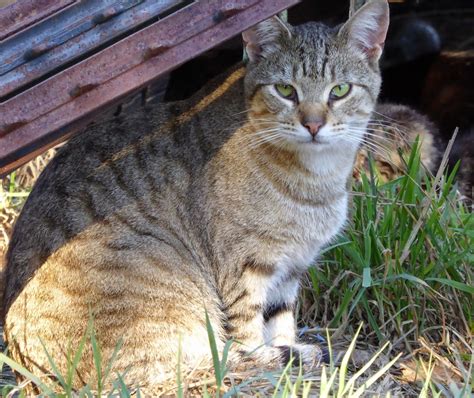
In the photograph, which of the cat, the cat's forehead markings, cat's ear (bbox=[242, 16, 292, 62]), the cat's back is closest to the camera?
the cat

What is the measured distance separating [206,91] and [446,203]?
133 cm

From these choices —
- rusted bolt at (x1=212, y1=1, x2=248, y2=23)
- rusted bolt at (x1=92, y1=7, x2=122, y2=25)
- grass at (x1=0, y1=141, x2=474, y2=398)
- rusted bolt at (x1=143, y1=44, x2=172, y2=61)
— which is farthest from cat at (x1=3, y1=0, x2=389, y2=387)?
rusted bolt at (x1=92, y1=7, x2=122, y2=25)

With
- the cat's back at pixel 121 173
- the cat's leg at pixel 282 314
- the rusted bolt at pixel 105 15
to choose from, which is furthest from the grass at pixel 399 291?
the rusted bolt at pixel 105 15

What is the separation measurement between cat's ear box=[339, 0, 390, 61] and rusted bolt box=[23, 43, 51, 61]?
144 centimetres

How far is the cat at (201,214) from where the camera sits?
3564 millimetres

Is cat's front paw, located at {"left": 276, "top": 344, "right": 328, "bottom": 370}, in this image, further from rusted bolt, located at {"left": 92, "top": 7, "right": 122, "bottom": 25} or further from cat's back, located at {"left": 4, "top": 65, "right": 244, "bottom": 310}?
rusted bolt, located at {"left": 92, "top": 7, "right": 122, "bottom": 25}

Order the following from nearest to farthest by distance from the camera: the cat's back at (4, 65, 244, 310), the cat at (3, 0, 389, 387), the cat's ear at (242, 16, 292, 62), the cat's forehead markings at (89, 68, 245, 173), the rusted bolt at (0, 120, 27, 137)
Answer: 1. the rusted bolt at (0, 120, 27, 137)
2. the cat at (3, 0, 389, 387)
3. the cat's back at (4, 65, 244, 310)
4. the cat's ear at (242, 16, 292, 62)
5. the cat's forehead markings at (89, 68, 245, 173)

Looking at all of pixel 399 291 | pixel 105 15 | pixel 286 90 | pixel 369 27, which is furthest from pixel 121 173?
pixel 399 291

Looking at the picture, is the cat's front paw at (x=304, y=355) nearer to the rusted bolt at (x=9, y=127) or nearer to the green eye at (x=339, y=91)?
the green eye at (x=339, y=91)

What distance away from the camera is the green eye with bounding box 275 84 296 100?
3.73 metres

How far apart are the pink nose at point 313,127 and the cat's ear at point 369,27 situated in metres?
0.49

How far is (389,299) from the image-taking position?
13.6 ft

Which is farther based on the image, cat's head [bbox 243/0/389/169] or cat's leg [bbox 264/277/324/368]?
cat's leg [bbox 264/277/324/368]

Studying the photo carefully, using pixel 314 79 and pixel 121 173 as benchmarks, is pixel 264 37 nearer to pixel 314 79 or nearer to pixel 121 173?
pixel 314 79
